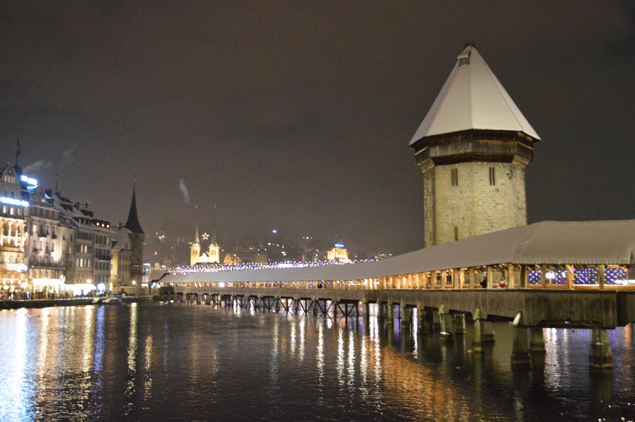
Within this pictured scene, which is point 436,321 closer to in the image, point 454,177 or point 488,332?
point 488,332

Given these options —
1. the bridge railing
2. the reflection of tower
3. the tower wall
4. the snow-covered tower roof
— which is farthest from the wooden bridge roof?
the reflection of tower

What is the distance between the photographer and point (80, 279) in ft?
407

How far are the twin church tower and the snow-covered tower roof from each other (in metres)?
0.09

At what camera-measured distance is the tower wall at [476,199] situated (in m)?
50.0

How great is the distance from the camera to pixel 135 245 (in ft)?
546

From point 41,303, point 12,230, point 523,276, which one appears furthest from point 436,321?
point 12,230

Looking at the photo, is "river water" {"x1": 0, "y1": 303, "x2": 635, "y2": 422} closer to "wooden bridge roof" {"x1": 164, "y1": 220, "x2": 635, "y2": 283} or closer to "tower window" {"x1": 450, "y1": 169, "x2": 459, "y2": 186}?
"wooden bridge roof" {"x1": 164, "y1": 220, "x2": 635, "y2": 283}

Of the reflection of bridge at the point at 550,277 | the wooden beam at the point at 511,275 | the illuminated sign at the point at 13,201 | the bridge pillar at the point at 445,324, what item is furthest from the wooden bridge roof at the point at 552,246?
the illuminated sign at the point at 13,201

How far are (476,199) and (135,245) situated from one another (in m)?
133

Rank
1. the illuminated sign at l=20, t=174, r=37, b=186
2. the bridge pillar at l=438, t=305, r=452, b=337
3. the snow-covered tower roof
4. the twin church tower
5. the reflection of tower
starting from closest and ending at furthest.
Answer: the bridge pillar at l=438, t=305, r=452, b=337, the twin church tower, the snow-covered tower roof, the illuminated sign at l=20, t=174, r=37, b=186, the reflection of tower

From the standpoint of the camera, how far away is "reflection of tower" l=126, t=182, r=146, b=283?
539 feet

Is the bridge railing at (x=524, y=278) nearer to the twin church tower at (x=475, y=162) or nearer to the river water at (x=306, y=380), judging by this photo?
the river water at (x=306, y=380)

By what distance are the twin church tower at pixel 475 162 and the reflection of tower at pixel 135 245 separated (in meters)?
125

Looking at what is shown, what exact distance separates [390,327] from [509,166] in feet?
56.0
